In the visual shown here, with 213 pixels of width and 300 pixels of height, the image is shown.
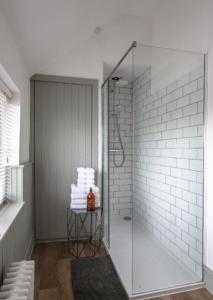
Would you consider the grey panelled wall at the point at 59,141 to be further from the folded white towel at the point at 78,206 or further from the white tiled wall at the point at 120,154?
the folded white towel at the point at 78,206

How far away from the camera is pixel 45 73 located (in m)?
2.77

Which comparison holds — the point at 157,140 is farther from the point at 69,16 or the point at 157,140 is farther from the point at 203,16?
the point at 69,16

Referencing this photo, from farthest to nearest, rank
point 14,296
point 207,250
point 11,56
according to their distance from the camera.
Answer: point 207,250, point 11,56, point 14,296

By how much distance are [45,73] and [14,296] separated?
8.22 ft

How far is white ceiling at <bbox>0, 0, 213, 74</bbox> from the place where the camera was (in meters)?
1.74

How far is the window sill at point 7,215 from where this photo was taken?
4.50ft

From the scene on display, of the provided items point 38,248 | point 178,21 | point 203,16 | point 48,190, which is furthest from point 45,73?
point 38,248

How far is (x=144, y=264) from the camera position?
7.08ft

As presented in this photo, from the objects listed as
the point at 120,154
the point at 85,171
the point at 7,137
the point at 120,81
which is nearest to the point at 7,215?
the point at 7,137

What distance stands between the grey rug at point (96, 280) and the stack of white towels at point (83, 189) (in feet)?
2.05

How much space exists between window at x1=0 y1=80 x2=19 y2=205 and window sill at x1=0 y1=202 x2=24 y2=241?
0.10m

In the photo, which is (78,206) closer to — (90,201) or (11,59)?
(90,201)

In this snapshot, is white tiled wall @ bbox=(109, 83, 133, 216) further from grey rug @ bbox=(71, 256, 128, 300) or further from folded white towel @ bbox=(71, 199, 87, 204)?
grey rug @ bbox=(71, 256, 128, 300)

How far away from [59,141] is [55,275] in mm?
1602
